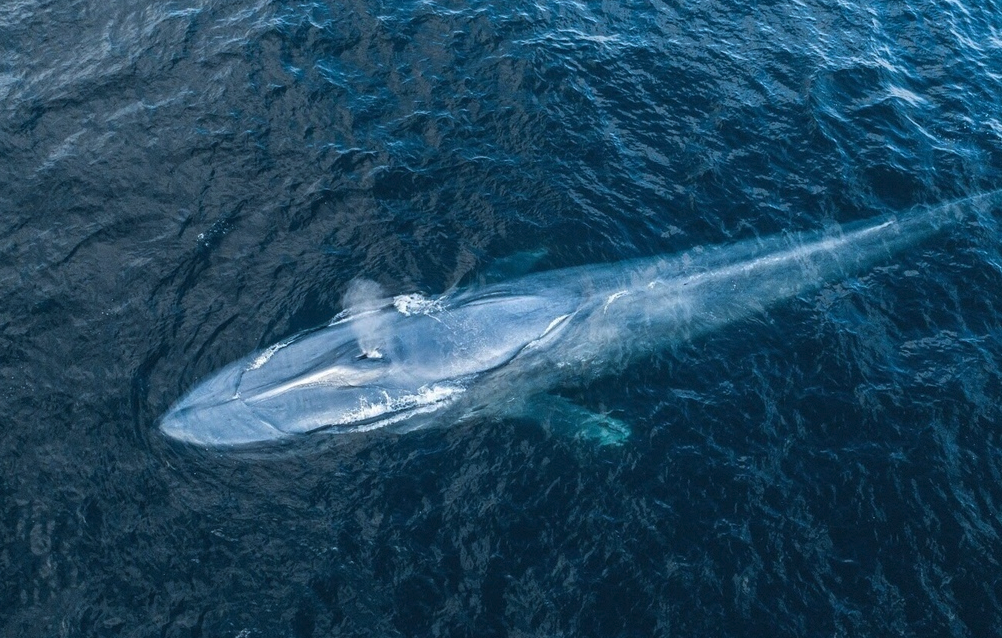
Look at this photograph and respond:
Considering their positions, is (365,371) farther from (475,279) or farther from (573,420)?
(573,420)

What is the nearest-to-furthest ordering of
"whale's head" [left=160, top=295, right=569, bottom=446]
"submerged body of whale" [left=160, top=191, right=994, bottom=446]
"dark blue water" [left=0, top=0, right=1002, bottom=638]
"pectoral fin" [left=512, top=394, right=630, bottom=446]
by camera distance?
"dark blue water" [left=0, top=0, right=1002, bottom=638] < "whale's head" [left=160, top=295, right=569, bottom=446] < "submerged body of whale" [left=160, top=191, right=994, bottom=446] < "pectoral fin" [left=512, top=394, right=630, bottom=446]

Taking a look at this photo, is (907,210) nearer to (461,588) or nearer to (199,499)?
(461,588)

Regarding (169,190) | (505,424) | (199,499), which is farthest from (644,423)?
(169,190)

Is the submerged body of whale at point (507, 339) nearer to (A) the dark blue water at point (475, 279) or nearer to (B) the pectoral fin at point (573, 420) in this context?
(B) the pectoral fin at point (573, 420)

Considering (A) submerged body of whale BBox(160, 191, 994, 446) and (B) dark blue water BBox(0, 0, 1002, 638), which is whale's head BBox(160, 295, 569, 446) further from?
(B) dark blue water BBox(0, 0, 1002, 638)

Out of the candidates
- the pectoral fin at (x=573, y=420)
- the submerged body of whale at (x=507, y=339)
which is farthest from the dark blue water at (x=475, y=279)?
the submerged body of whale at (x=507, y=339)

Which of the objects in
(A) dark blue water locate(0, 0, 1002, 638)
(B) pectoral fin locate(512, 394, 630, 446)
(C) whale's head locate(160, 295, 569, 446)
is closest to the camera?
(A) dark blue water locate(0, 0, 1002, 638)

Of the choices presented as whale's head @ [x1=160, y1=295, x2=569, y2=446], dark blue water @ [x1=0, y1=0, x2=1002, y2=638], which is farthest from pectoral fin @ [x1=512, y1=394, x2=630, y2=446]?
whale's head @ [x1=160, y1=295, x2=569, y2=446]

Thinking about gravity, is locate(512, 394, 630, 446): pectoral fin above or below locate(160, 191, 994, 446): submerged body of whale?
below
